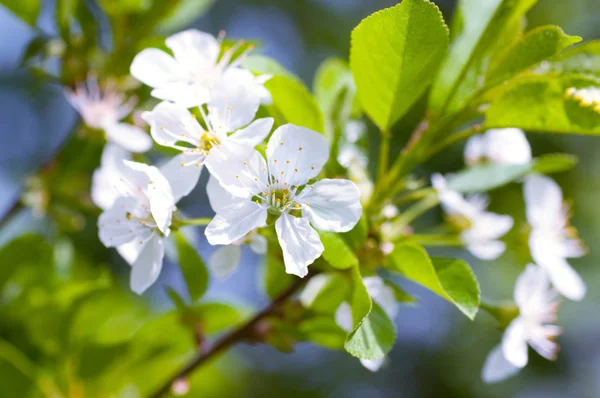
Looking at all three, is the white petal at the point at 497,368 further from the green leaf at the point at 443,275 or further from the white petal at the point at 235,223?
the white petal at the point at 235,223

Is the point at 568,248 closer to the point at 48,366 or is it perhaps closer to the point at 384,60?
the point at 384,60

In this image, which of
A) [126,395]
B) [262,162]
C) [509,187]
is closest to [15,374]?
[126,395]

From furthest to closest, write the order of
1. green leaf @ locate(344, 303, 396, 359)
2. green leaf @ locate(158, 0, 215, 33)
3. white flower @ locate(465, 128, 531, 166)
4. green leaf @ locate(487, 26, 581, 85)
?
green leaf @ locate(158, 0, 215, 33), white flower @ locate(465, 128, 531, 166), green leaf @ locate(487, 26, 581, 85), green leaf @ locate(344, 303, 396, 359)

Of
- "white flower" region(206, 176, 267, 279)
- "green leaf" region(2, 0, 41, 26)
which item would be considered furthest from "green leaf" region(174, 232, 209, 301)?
"green leaf" region(2, 0, 41, 26)

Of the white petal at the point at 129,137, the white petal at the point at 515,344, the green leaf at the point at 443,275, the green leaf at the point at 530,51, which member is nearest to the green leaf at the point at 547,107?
the green leaf at the point at 530,51

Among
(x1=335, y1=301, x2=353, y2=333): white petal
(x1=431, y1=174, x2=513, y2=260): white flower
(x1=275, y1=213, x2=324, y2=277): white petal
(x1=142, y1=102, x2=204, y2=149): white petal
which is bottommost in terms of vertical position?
(x1=431, y1=174, x2=513, y2=260): white flower

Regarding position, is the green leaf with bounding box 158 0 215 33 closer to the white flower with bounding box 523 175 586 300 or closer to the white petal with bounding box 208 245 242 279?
the white petal with bounding box 208 245 242 279

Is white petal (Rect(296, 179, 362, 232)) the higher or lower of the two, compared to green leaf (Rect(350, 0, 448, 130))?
lower

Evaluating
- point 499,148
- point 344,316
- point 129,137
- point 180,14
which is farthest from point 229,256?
point 180,14
